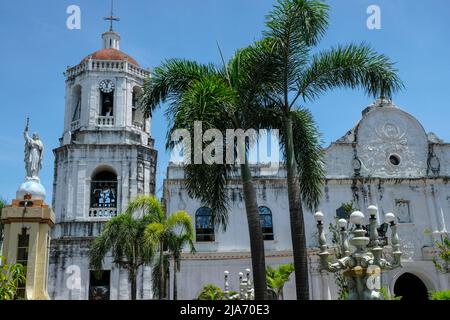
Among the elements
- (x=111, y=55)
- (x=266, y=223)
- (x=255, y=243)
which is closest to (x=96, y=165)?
(x=111, y=55)

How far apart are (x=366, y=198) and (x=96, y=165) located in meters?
14.0

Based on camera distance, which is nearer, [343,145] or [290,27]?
[290,27]

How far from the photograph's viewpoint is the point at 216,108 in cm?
1263

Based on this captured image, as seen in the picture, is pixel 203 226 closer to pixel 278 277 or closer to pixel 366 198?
pixel 278 277

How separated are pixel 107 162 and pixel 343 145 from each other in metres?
12.3

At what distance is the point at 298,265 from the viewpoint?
12461 millimetres

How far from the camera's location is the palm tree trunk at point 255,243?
12.1 meters

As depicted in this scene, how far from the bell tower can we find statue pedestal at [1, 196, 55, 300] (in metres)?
14.9

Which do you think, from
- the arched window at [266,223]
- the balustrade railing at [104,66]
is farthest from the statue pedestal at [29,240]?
the balustrade railing at [104,66]

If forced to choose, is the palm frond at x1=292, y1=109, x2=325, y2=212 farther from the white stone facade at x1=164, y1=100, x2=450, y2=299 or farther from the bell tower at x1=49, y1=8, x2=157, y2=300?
the bell tower at x1=49, y1=8, x2=157, y2=300

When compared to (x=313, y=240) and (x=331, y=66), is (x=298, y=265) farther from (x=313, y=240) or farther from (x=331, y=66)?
(x=313, y=240)

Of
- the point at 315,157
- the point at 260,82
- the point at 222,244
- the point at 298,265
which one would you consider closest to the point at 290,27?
the point at 260,82

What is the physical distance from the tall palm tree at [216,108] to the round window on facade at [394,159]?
54.7 ft

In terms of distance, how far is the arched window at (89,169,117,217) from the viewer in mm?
29494
